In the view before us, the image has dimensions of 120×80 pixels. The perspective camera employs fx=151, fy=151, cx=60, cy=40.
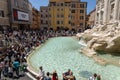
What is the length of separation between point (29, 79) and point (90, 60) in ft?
26.2

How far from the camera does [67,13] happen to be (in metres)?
63.9

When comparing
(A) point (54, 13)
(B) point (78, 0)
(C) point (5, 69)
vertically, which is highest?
(B) point (78, 0)

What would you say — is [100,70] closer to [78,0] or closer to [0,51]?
[0,51]

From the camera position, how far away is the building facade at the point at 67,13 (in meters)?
64.0

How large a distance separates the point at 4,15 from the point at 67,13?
36.5m

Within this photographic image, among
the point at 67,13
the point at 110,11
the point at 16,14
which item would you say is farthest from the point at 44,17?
the point at 110,11

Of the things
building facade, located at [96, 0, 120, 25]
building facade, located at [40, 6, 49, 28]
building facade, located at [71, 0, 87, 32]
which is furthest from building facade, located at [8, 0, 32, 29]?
building facade, located at [71, 0, 87, 32]

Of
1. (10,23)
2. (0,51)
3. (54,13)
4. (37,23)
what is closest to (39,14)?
(37,23)

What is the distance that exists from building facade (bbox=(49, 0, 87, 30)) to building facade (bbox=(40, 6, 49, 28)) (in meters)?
3.01

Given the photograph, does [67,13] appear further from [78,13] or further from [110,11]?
[110,11]

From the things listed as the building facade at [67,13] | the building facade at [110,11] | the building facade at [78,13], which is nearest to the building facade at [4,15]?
the building facade at [110,11]

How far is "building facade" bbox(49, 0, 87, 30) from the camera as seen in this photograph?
64.0 meters

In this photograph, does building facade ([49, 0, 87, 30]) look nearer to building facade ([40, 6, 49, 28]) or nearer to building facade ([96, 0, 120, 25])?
building facade ([40, 6, 49, 28])

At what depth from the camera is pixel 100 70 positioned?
14.1 meters
